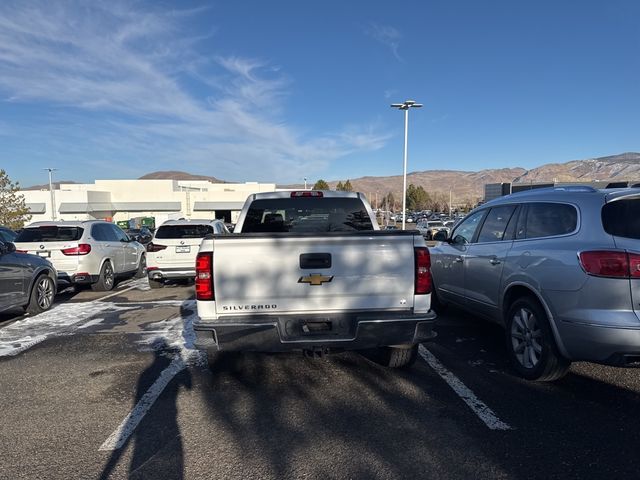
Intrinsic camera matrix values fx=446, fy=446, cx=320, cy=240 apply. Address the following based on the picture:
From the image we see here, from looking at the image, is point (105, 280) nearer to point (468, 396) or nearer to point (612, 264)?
point (468, 396)

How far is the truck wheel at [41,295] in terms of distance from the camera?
7.50m

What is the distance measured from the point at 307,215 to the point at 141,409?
2734mm

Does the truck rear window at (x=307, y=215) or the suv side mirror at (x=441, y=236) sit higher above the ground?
the truck rear window at (x=307, y=215)

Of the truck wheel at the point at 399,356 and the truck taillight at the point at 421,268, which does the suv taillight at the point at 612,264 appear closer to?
the truck taillight at the point at 421,268

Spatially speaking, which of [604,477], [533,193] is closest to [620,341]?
[604,477]

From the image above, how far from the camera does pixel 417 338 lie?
3.82 meters

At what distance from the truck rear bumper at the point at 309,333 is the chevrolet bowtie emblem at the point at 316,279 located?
30 centimetres

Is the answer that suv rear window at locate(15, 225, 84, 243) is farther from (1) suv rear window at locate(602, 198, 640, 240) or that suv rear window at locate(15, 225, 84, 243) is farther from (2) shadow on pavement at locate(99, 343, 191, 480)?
(1) suv rear window at locate(602, 198, 640, 240)

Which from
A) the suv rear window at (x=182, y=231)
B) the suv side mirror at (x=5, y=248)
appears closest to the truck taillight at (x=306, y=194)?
the suv side mirror at (x=5, y=248)

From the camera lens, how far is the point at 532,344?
430 cm

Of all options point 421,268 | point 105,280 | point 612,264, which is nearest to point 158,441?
point 421,268

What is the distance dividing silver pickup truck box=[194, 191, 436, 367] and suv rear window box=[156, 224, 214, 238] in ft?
21.6

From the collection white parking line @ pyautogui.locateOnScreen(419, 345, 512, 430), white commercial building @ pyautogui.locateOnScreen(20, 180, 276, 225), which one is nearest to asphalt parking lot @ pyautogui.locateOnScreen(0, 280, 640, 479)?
→ white parking line @ pyautogui.locateOnScreen(419, 345, 512, 430)

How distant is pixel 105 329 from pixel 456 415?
5237mm
